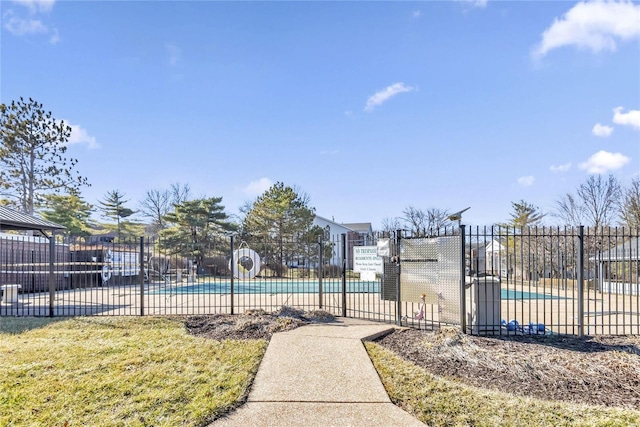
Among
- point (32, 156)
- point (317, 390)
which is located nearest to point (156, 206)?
point (32, 156)

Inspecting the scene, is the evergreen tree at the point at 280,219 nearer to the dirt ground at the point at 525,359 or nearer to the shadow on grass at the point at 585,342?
the dirt ground at the point at 525,359

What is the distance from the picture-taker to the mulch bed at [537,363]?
12.4 ft

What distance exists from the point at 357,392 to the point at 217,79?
10.1m

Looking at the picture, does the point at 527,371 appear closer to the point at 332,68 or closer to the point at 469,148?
the point at 332,68

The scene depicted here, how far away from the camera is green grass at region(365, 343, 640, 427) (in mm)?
3092

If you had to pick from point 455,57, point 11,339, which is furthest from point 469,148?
point 11,339

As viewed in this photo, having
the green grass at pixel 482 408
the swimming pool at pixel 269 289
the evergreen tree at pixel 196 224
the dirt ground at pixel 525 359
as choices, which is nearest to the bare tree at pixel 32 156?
the evergreen tree at pixel 196 224

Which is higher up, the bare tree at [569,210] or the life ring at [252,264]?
the bare tree at [569,210]

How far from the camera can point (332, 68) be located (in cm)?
1143

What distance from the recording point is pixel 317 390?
369 cm

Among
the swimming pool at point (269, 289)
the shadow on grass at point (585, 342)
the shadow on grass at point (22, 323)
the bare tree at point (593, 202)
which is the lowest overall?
the swimming pool at point (269, 289)

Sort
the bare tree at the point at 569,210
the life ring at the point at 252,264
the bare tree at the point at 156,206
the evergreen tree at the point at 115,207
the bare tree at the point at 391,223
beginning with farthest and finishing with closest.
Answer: the bare tree at the point at 156,206 < the bare tree at the point at 391,223 < the evergreen tree at the point at 115,207 < the bare tree at the point at 569,210 < the life ring at the point at 252,264

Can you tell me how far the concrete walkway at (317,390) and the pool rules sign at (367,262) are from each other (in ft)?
6.32

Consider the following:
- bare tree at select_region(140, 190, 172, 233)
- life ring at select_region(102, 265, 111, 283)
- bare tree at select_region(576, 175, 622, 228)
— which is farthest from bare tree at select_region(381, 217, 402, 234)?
life ring at select_region(102, 265, 111, 283)
